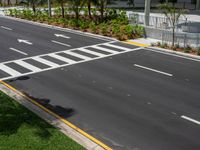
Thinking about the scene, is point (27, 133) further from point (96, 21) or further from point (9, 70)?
point (96, 21)

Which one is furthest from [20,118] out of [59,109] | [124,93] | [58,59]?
[58,59]

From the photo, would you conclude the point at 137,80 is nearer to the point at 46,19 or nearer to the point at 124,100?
the point at 124,100

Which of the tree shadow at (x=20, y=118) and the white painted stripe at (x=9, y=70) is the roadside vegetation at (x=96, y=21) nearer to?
the white painted stripe at (x=9, y=70)

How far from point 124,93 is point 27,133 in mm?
5575

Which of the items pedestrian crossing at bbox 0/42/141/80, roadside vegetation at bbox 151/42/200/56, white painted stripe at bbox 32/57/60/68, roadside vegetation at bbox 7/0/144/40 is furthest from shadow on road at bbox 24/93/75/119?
roadside vegetation at bbox 7/0/144/40

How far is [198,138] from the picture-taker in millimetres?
10227

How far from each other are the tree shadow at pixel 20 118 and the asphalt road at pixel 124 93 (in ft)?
0.41

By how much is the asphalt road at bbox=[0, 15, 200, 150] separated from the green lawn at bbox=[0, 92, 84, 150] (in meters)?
1.29

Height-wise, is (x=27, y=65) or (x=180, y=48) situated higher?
(x=180, y=48)

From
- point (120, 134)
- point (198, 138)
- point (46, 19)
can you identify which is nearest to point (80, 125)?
point (120, 134)

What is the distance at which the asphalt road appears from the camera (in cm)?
1052

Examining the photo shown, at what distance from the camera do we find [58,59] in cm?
2034

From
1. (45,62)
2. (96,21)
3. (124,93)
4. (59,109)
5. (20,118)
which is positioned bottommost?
(59,109)

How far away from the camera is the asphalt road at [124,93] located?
1052cm
